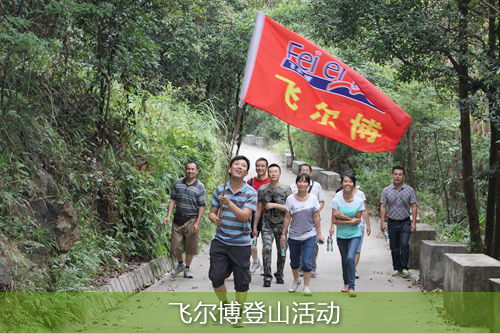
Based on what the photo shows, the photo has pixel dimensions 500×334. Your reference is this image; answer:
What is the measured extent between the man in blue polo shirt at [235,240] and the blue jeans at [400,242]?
439 centimetres

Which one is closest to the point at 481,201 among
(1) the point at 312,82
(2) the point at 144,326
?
(1) the point at 312,82

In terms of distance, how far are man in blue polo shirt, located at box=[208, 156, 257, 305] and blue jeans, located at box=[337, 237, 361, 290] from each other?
235cm

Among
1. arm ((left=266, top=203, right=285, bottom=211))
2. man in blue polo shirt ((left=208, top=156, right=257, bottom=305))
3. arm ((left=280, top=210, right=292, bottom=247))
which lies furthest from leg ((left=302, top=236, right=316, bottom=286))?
man in blue polo shirt ((left=208, top=156, right=257, bottom=305))

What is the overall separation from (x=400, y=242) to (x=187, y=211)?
12.0 feet

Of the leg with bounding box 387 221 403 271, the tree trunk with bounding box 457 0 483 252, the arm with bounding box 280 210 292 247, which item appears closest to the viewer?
the arm with bounding box 280 210 292 247

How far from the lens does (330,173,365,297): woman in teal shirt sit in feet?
31.6

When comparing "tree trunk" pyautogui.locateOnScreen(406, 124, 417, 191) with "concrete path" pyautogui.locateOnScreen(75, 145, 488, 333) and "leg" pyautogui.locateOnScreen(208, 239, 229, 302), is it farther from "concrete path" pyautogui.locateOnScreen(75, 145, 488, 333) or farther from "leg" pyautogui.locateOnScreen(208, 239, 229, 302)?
"leg" pyautogui.locateOnScreen(208, 239, 229, 302)

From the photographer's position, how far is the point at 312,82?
7707mm

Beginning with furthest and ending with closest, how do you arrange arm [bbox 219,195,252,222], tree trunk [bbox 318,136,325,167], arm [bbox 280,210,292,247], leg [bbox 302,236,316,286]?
tree trunk [bbox 318,136,325,167] → arm [bbox 280,210,292,247] → leg [bbox 302,236,316,286] → arm [bbox 219,195,252,222]

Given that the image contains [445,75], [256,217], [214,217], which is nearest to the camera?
[214,217]

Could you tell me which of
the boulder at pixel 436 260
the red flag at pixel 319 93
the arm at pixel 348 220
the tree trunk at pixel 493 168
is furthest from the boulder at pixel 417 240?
the red flag at pixel 319 93

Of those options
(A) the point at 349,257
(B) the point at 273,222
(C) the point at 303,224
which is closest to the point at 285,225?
(C) the point at 303,224

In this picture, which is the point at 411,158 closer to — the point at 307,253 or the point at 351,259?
the point at 351,259

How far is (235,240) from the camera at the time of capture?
763 centimetres
